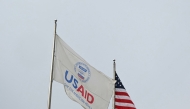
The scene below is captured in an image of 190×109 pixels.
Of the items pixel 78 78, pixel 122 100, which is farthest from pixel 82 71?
pixel 122 100

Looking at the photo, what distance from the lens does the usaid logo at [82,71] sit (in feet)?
70.7

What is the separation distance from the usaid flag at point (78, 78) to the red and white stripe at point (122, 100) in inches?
256

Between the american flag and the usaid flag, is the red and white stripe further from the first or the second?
the usaid flag

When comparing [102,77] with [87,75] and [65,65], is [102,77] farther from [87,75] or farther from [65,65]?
[65,65]

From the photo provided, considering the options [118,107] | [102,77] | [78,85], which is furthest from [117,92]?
[78,85]

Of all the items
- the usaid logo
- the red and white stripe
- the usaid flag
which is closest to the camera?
the usaid flag

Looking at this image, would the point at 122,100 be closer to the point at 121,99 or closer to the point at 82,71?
the point at 121,99

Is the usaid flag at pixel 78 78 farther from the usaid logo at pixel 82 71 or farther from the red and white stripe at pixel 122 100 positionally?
the red and white stripe at pixel 122 100

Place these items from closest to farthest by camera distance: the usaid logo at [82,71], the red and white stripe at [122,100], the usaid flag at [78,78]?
the usaid flag at [78,78] → the usaid logo at [82,71] → the red and white stripe at [122,100]

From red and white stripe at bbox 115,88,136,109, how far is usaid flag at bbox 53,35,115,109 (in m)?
6.51

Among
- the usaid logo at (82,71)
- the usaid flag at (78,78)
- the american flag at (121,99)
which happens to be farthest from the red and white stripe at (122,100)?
the usaid logo at (82,71)

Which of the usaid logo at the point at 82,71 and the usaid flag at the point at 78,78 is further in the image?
the usaid logo at the point at 82,71

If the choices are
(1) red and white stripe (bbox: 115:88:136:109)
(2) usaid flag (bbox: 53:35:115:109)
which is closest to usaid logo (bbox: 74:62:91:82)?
(2) usaid flag (bbox: 53:35:115:109)

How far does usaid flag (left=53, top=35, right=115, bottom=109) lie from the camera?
20781 mm
